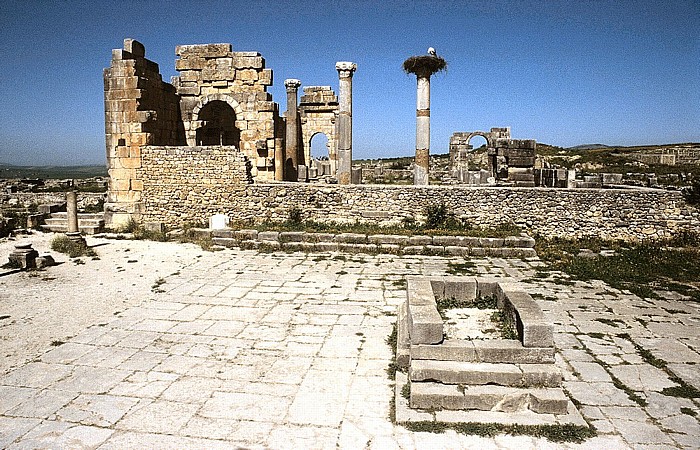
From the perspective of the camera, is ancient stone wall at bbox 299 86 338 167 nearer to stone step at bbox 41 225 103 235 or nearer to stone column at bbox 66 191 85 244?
stone step at bbox 41 225 103 235

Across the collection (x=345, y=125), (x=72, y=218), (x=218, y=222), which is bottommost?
(x=218, y=222)

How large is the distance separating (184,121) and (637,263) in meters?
15.3

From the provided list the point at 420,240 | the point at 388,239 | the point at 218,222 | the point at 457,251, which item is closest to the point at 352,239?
the point at 388,239

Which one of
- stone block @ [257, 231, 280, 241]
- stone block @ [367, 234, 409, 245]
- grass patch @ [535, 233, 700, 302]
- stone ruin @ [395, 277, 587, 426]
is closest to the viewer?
stone ruin @ [395, 277, 587, 426]

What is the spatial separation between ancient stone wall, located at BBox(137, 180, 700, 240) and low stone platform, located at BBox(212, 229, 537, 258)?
1.32 metres

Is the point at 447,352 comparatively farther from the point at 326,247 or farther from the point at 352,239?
the point at 352,239

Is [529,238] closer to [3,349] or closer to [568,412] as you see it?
[568,412]

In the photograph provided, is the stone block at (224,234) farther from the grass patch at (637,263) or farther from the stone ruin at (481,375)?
the stone ruin at (481,375)

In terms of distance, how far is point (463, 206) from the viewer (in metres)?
14.7

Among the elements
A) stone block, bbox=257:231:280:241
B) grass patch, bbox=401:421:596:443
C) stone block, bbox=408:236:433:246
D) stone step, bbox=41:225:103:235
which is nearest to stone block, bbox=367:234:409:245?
stone block, bbox=408:236:433:246

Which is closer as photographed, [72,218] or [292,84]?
[72,218]

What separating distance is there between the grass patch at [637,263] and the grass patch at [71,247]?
1128 cm

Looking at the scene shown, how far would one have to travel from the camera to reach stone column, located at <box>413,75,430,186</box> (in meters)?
17.3

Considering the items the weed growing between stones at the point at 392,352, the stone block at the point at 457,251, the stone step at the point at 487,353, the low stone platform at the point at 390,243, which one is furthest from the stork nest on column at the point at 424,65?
the stone step at the point at 487,353
